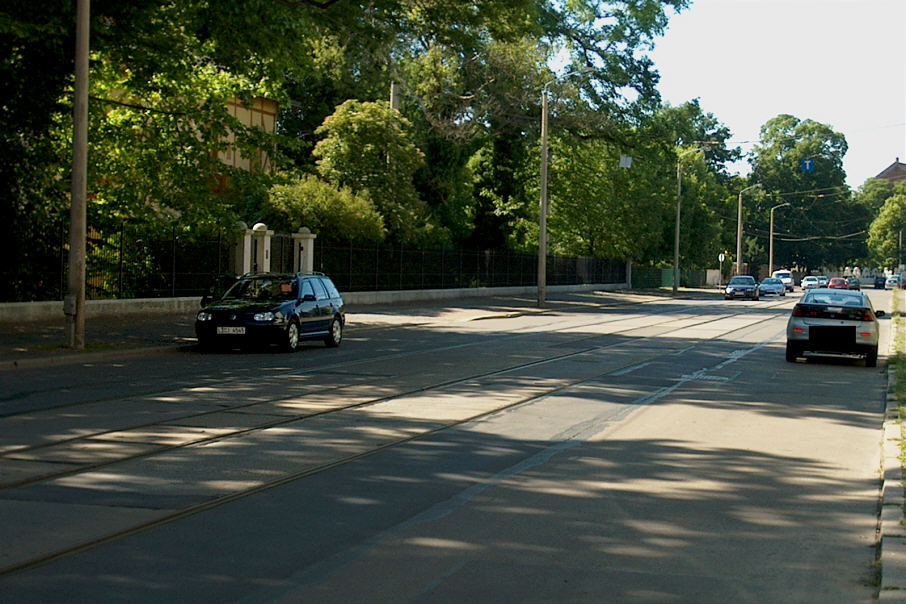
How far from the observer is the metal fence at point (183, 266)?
25.7m

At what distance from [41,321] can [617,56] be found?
35.8m

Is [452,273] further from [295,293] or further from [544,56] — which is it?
[295,293]

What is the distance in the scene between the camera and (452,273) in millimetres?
47094

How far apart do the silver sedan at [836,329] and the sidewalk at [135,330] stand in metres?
11.6

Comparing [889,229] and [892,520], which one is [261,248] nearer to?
[892,520]

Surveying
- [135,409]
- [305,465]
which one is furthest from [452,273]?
[305,465]

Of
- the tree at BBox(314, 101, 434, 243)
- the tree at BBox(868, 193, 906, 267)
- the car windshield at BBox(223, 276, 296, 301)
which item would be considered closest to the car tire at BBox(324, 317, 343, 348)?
the car windshield at BBox(223, 276, 296, 301)

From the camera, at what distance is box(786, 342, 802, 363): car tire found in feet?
66.0

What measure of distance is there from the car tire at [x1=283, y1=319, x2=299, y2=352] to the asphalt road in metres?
4.25

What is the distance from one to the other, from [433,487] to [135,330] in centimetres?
1730

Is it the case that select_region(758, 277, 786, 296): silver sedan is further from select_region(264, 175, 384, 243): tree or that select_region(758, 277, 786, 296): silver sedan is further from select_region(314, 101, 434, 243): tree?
select_region(264, 175, 384, 243): tree

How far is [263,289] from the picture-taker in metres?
21.3

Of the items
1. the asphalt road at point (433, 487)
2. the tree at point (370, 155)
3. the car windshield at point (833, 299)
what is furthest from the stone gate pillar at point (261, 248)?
the car windshield at point (833, 299)

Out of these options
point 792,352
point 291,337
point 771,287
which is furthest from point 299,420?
point 771,287
